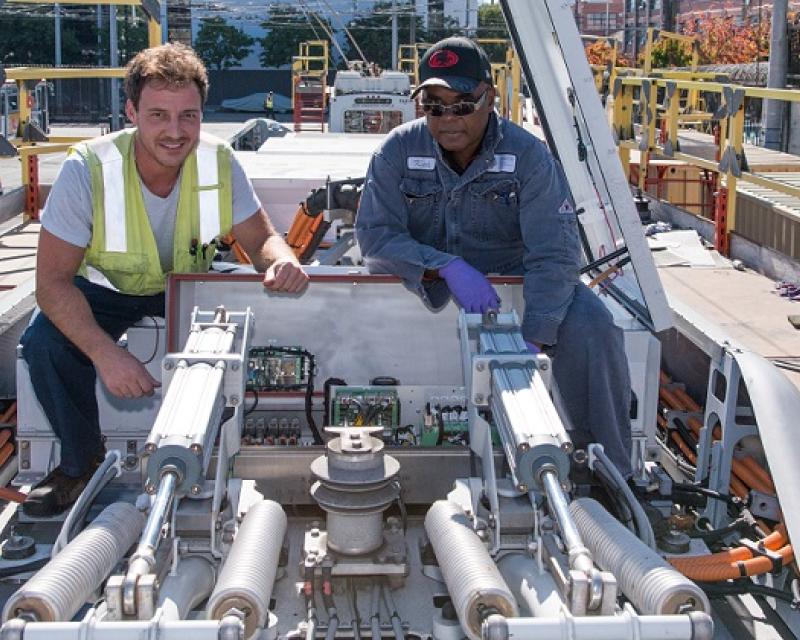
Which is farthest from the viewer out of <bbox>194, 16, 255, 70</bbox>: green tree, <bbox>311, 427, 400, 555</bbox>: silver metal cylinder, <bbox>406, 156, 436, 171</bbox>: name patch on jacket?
<bbox>194, 16, 255, 70</bbox>: green tree

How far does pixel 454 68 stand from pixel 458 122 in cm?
21

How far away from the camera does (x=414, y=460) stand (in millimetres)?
3758

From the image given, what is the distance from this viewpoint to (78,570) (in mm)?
2584

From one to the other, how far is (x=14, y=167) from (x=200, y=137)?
12.3 m

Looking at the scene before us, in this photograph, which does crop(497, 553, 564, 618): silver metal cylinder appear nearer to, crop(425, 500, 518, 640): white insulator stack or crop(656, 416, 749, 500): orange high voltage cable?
crop(425, 500, 518, 640): white insulator stack

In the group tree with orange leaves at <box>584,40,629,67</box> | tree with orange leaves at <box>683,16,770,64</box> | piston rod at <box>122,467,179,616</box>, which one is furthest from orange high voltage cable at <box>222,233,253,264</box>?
tree with orange leaves at <box>683,16,770,64</box>

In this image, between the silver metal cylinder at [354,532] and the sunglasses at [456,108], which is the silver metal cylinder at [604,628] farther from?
the sunglasses at [456,108]

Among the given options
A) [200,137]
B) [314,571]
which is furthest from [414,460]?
[200,137]

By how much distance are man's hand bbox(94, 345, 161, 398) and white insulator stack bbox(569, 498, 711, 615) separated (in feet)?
4.97

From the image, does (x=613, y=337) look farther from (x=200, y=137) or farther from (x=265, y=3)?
(x=265, y=3)

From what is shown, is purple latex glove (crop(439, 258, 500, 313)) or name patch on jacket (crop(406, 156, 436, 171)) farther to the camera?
name patch on jacket (crop(406, 156, 436, 171))

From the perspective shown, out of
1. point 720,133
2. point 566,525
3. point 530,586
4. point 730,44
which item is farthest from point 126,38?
point 566,525

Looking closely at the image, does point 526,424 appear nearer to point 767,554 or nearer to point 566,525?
point 566,525

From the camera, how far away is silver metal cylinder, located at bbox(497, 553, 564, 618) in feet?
8.52
